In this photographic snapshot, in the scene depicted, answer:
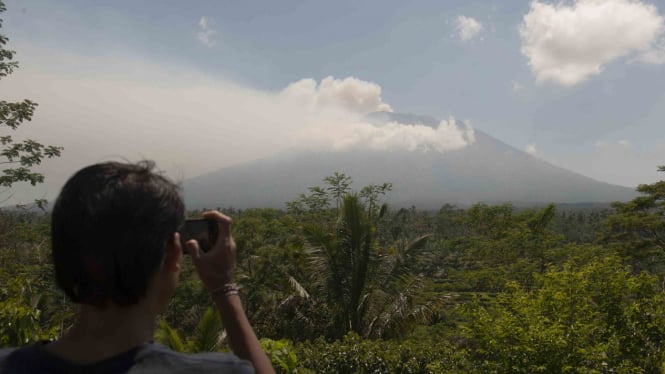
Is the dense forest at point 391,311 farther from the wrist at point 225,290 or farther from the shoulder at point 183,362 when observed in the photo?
the shoulder at point 183,362

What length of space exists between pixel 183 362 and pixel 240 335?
0.54 feet

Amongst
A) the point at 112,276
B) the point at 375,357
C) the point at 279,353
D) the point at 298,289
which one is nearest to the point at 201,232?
the point at 112,276

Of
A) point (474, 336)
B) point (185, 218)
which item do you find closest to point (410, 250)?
point (474, 336)

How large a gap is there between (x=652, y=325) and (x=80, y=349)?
22.5 ft

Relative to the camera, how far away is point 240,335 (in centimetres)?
95

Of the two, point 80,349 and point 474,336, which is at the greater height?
point 80,349

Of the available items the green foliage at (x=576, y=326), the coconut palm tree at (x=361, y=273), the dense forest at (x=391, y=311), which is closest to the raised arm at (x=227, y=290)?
the dense forest at (x=391, y=311)

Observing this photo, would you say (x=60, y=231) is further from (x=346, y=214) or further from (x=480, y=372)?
(x=346, y=214)

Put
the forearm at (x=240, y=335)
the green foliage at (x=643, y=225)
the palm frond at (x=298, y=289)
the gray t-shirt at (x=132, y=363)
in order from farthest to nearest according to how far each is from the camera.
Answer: the green foliage at (x=643, y=225) < the palm frond at (x=298, y=289) < the forearm at (x=240, y=335) < the gray t-shirt at (x=132, y=363)

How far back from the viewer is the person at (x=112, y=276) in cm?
78

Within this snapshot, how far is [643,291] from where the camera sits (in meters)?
6.15

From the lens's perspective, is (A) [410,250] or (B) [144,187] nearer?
(B) [144,187]

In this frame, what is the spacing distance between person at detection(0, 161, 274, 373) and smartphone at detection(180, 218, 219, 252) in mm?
114

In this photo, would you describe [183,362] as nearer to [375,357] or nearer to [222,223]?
[222,223]
